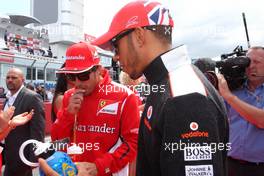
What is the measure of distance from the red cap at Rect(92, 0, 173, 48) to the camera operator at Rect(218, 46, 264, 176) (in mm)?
1465

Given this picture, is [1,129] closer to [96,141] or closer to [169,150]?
[96,141]

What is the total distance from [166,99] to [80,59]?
4.31ft

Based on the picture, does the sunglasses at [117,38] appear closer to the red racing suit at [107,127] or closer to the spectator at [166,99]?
the spectator at [166,99]

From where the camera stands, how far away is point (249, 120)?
2799mm

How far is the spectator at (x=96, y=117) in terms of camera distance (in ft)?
7.80

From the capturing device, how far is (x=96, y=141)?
2408mm

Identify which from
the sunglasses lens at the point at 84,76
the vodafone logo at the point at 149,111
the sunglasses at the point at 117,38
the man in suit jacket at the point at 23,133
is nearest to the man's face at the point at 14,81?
the man in suit jacket at the point at 23,133

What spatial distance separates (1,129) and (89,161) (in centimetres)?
122

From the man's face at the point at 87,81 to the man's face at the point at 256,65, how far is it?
1453mm

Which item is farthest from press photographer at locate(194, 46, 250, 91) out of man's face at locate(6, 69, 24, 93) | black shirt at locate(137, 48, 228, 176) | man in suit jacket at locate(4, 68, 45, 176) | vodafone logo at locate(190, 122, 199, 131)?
man's face at locate(6, 69, 24, 93)

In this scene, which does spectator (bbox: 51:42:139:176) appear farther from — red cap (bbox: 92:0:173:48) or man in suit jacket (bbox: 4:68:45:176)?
man in suit jacket (bbox: 4:68:45:176)

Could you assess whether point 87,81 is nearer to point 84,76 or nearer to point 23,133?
point 84,76

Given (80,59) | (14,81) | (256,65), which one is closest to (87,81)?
(80,59)

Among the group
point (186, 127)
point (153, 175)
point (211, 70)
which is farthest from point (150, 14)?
point (211, 70)
